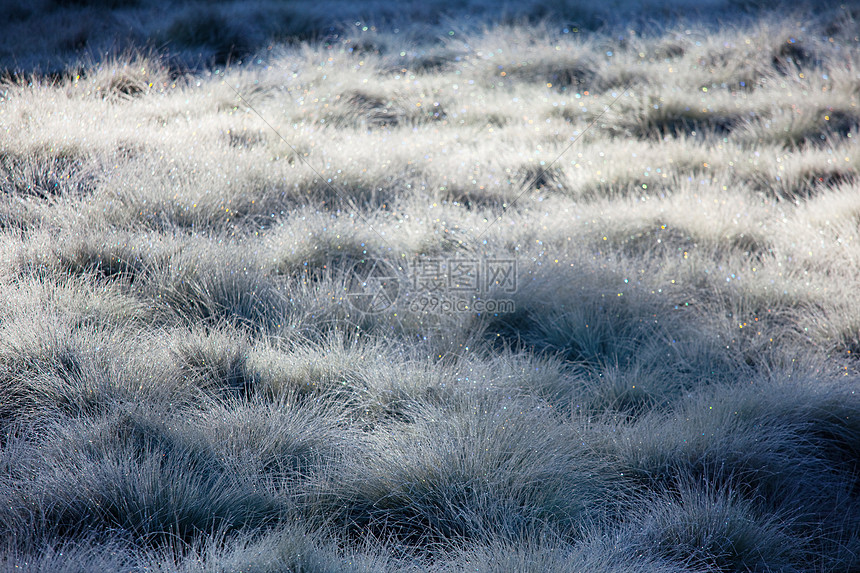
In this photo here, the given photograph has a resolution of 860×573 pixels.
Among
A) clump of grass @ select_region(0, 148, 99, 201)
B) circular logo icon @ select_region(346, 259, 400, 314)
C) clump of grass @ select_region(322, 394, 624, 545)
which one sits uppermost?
clump of grass @ select_region(0, 148, 99, 201)

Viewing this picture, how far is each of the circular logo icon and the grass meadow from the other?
0.02 m

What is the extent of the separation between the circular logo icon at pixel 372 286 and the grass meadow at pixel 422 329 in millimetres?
17

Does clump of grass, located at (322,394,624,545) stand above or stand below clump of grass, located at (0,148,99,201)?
below

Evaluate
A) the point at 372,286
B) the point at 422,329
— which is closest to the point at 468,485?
the point at 422,329

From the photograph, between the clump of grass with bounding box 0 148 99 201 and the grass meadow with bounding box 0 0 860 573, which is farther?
the clump of grass with bounding box 0 148 99 201

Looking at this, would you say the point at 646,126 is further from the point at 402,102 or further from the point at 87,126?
the point at 87,126

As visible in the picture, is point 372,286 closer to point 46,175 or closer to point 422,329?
point 422,329

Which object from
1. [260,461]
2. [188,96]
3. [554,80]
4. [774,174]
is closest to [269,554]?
[260,461]

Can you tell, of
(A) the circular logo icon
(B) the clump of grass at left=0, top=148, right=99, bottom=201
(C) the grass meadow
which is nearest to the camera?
(C) the grass meadow

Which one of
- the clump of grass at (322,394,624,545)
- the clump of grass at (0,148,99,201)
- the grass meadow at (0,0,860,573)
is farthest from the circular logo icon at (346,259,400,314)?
the clump of grass at (0,148,99,201)

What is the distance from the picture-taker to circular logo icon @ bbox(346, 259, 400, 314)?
303 centimetres

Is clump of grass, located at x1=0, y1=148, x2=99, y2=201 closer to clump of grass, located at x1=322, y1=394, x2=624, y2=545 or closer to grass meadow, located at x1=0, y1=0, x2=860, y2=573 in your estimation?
grass meadow, located at x1=0, y1=0, x2=860, y2=573

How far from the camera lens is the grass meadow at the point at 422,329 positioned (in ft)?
6.05

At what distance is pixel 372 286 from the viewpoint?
3154 mm
